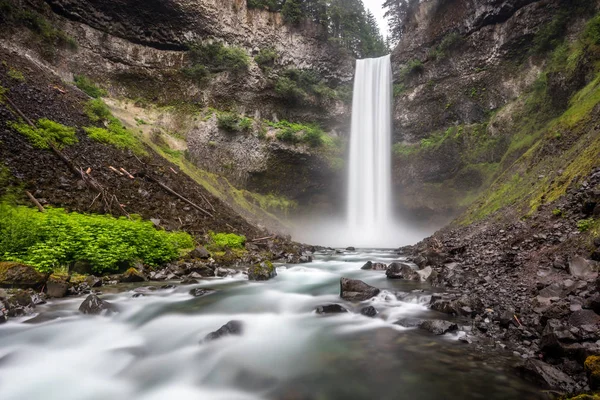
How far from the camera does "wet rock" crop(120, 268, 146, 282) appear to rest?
7626 millimetres

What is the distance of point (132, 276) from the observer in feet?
25.2

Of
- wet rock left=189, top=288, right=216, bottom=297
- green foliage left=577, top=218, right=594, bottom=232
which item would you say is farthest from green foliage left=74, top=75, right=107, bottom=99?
green foliage left=577, top=218, right=594, bottom=232

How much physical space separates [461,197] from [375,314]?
21.2 metres

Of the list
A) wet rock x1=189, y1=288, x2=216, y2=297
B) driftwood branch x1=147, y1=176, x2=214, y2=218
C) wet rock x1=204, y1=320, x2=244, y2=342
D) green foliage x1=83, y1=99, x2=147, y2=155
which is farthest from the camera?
green foliage x1=83, y1=99, x2=147, y2=155

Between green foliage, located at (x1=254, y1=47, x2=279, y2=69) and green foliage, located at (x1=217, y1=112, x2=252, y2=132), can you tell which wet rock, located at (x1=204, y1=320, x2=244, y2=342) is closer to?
green foliage, located at (x1=217, y1=112, x2=252, y2=132)

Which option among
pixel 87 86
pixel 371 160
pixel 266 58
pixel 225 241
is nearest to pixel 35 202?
pixel 225 241

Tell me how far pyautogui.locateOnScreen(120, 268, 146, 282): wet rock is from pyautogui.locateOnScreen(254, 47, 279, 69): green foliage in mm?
25057

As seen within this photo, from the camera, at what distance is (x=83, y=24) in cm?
2241

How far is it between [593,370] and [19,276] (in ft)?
28.1

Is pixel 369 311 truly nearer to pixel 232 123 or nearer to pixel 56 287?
pixel 56 287

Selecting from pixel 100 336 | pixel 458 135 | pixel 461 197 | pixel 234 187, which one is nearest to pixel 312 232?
pixel 234 187

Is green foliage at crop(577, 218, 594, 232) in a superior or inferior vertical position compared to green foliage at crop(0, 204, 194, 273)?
superior

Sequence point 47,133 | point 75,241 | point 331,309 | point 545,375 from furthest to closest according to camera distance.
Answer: point 47,133 < point 75,241 < point 331,309 < point 545,375

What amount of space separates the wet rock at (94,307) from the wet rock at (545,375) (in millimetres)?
6484
